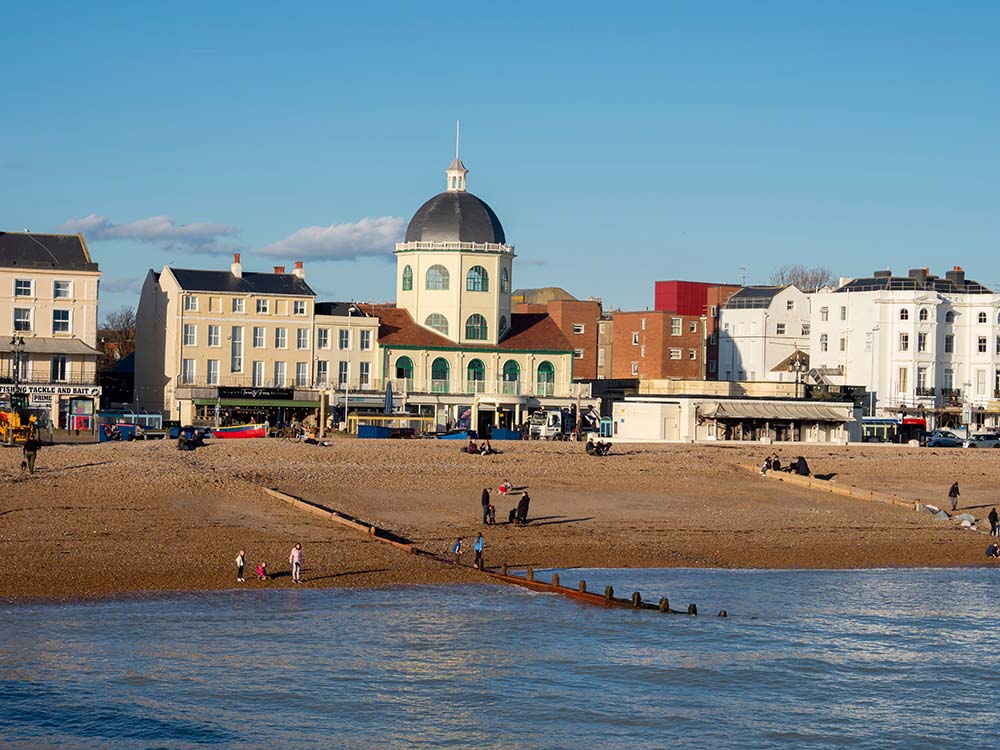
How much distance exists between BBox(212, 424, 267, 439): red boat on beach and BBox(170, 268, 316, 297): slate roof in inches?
571

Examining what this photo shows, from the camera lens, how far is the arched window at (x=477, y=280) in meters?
85.8

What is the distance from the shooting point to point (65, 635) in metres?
29.6

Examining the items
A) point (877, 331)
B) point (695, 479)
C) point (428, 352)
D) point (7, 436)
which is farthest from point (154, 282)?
point (877, 331)

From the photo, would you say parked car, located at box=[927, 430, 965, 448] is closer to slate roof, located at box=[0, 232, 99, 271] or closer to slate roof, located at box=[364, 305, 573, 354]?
slate roof, located at box=[364, 305, 573, 354]

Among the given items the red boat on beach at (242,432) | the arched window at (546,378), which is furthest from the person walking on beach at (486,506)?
the arched window at (546,378)

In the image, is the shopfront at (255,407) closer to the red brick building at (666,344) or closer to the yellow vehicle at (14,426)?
the yellow vehicle at (14,426)

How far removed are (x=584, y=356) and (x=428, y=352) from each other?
3184cm

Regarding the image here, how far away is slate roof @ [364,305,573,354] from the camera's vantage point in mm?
84562

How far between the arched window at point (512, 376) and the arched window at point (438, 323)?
13.7 feet

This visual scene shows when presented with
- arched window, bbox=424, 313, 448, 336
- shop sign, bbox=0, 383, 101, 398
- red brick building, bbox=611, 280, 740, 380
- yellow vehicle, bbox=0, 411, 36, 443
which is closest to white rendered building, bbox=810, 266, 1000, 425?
red brick building, bbox=611, 280, 740, 380

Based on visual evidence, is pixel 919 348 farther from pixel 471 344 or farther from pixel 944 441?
pixel 471 344

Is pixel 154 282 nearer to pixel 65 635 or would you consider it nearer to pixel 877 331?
pixel 877 331

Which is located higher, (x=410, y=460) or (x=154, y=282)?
(x=154, y=282)

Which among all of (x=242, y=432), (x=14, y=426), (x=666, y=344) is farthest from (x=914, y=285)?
(x=14, y=426)
